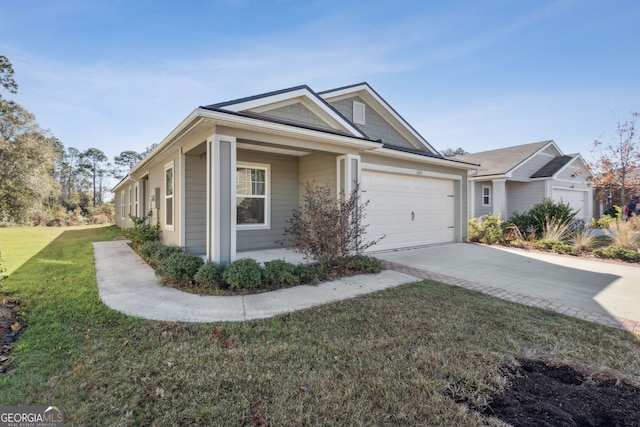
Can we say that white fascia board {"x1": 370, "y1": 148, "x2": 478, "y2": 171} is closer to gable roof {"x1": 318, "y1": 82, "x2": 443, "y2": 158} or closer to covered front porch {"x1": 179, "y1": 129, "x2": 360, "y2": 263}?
gable roof {"x1": 318, "y1": 82, "x2": 443, "y2": 158}

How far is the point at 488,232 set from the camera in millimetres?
11562

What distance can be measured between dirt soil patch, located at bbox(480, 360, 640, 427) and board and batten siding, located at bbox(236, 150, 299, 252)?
6.89m

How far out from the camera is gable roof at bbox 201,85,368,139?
624 centimetres

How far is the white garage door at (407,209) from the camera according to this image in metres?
8.91

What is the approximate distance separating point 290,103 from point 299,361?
600 cm

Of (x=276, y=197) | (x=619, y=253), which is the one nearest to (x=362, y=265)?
(x=276, y=197)

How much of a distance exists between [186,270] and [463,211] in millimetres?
9794

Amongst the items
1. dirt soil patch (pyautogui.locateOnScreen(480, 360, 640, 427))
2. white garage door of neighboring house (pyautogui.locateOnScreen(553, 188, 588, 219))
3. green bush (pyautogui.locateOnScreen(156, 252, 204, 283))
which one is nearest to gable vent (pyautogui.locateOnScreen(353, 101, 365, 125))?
green bush (pyautogui.locateOnScreen(156, 252, 204, 283))

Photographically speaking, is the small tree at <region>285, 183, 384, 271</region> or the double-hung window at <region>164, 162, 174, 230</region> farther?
the double-hung window at <region>164, 162, 174, 230</region>

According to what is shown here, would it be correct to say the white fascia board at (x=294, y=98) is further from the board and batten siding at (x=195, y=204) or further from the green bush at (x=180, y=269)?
the green bush at (x=180, y=269)

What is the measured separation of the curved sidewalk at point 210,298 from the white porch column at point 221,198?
106 centimetres

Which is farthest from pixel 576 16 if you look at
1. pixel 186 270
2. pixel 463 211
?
pixel 186 270

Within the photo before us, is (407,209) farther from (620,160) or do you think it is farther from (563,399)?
(620,160)

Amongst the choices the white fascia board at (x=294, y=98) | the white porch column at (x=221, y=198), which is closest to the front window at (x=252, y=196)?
the white fascia board at (x=294, y=98)
